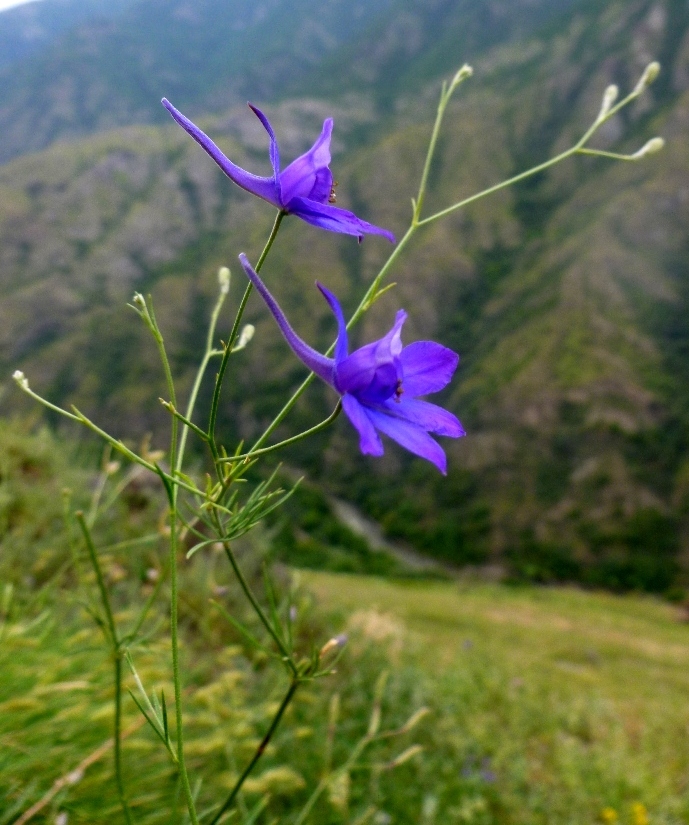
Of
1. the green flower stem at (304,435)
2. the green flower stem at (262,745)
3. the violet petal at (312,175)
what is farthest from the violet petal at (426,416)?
the green flower stem at (262,745)

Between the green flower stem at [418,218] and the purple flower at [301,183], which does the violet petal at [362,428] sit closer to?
the green flower stem at [418,218]

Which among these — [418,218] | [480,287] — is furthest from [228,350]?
[480,287]

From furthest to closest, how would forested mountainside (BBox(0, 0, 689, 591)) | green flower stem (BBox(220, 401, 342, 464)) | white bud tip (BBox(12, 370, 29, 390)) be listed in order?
1. forested mountainside (BBox(0, 0, 689, 591))
2. white bud tip (BBox(12, 370, 29, 390))
3. green flower stem (BBox(220, 401, 342, 464))

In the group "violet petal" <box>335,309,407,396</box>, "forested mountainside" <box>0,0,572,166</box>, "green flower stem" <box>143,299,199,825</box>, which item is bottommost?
"green flower stem" <box>143,299,199,825</box>

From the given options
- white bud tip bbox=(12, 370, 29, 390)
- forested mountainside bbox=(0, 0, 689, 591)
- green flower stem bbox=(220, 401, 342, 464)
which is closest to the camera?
green flower stem bbox=(220, 401, 342, 464)

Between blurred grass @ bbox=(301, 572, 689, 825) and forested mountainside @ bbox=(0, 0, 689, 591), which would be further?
forested mountainside @ bbox=(0, 0, 689, 591)

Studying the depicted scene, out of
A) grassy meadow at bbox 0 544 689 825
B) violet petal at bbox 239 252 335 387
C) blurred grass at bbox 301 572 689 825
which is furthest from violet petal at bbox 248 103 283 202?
blurred grass at bbox 301 572 689 825

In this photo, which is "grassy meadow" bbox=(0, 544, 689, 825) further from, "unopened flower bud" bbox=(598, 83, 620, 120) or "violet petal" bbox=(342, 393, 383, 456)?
"unopened flower bud" bbox=(598, 83, 620, 120)
